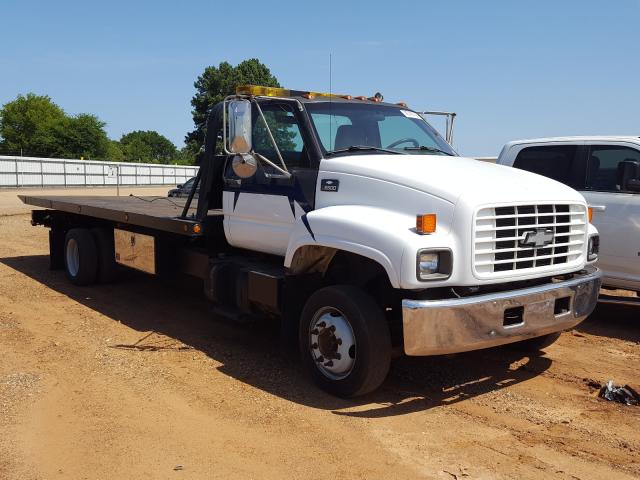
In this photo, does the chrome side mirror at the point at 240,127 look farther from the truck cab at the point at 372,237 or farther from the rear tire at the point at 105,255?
the rear tire at the point at 105,255

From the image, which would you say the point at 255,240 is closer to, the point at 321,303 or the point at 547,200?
the point at 321,303

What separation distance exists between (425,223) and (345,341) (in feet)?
3.66

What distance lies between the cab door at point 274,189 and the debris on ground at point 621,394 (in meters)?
2.80

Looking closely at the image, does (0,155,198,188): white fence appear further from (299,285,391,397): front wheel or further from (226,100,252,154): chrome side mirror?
(299,285,391,397): front wheel

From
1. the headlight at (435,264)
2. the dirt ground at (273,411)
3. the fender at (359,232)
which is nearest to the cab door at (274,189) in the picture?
the fender at (359,232)

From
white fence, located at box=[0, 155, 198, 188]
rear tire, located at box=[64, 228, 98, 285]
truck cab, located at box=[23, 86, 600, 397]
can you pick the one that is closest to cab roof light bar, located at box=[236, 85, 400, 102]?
truck cab, located at box=[23, 86, 600, 397]

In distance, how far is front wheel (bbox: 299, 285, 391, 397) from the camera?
475 centimetres

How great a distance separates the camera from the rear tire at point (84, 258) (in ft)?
30.1

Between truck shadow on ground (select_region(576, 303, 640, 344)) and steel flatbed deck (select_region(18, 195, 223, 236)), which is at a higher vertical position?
steel flatbed deck (select_region(18, 195, 223, 236))

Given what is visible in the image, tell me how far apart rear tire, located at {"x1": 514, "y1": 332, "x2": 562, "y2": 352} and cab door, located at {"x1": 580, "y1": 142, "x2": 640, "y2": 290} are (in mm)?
1582

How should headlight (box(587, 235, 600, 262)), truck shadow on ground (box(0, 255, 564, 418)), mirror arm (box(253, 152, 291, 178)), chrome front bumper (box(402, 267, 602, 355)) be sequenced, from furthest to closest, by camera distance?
mirror arm (box(253, 152, 291, 178)), headlight (box(587, 235, 600, 262)), truck shadow on ground (box(0, 255, 564, 418)), chrome front bumper (box(402, 267, 602, 355))

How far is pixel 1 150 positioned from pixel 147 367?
85.8 metres

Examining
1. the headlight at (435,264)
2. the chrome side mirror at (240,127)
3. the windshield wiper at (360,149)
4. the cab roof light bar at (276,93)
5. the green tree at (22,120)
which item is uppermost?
the green tree at (22,120)

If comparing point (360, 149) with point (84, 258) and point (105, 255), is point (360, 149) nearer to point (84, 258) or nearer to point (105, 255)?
point (105, 255)
